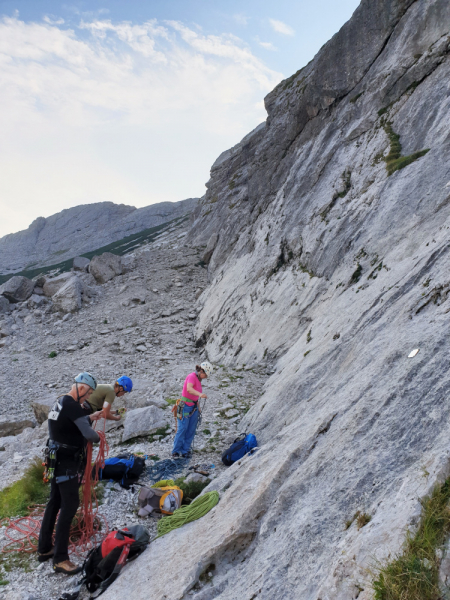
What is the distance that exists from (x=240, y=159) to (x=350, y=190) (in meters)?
35.2

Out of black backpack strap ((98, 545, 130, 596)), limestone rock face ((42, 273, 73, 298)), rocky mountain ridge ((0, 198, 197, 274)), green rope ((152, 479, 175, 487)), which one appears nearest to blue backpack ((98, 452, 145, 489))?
green rope ((152, 479, 175, 487))

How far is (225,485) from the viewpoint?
6934 millimetres

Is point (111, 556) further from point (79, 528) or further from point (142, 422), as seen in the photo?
point (142, 422)

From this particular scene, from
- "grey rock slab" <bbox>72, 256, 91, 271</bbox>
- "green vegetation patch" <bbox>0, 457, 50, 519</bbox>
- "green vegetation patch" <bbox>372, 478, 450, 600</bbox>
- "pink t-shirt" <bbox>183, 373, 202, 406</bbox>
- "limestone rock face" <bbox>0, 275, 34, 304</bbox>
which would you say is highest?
"grey rock slab" <bbox>72, 256, 91, 271</bbox>

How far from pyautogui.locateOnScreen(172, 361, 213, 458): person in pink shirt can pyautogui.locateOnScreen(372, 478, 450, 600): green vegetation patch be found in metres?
7.27

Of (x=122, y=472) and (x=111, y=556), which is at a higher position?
(x=111, y=556)

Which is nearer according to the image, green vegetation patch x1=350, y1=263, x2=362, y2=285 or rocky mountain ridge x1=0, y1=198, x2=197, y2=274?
green vegetation patch x1=350, y1=263, x2=362, y2=285

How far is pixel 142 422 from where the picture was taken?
11.6 m

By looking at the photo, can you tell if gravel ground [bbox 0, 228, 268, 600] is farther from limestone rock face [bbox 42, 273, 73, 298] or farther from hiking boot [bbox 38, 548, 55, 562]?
limestone rock face [bbox 42, 273, 73, 298]

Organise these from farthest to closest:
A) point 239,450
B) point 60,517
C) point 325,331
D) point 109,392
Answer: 1. point 325,331
2. point 239,450
3. point 109,392
4. point 60,517

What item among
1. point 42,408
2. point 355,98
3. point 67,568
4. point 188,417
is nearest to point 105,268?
point 42,408

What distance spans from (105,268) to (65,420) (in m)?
38.7

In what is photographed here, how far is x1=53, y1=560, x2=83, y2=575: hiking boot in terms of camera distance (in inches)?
228

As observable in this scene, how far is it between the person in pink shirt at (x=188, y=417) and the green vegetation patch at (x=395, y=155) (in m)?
11.1
